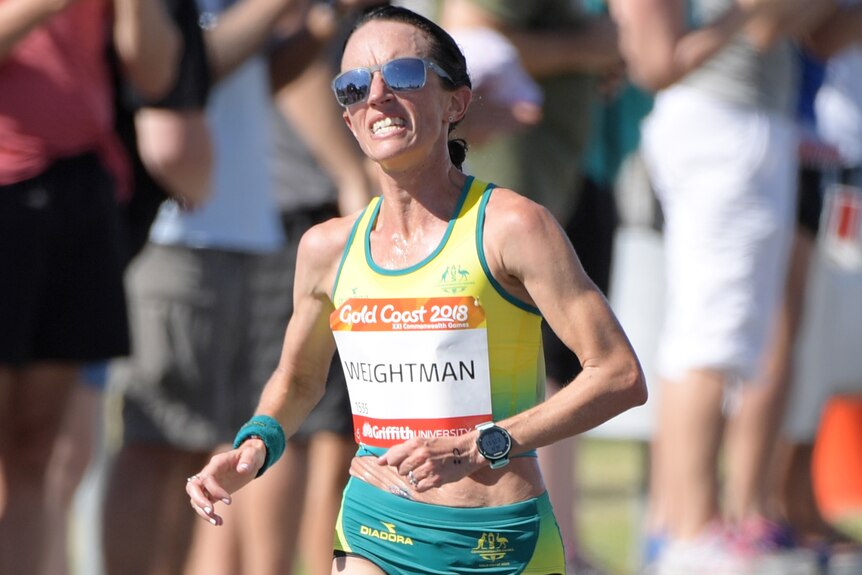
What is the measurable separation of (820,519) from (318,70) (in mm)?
2786

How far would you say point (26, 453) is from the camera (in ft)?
15.0

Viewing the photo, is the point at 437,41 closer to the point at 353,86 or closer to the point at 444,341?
the point at 353,86

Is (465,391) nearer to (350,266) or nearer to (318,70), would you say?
(350,266)

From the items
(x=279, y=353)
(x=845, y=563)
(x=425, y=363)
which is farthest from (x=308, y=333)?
(x=845, y=563)

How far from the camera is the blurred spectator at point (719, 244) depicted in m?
5.62

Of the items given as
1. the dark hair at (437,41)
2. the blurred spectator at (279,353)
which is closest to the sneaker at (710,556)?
the blurred spectator at (279,353)

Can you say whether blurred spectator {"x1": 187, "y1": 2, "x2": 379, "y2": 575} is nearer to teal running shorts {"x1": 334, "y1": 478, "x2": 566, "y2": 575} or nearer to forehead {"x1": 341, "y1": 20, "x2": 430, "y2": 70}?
teal running shorts {"x1": 334, "y1": 478, "x2": 566, "y2": 575}

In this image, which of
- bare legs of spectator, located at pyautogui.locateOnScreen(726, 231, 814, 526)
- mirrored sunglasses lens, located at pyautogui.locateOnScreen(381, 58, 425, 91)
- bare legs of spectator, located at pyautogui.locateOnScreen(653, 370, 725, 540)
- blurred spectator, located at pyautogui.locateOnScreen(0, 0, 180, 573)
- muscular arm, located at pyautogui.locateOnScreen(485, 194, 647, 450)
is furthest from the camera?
bare legs of spectator, located at pyautogui.locateOnScreen(726, 231, 814, 526)

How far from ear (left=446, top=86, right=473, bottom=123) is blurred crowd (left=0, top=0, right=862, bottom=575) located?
3.17ft

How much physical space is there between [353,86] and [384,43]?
0.32ft

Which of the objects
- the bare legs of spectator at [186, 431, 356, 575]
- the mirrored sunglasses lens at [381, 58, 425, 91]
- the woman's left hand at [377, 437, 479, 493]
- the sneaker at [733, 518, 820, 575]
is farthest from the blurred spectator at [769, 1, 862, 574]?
the woman's left hand at [377, 437, 479, 493]

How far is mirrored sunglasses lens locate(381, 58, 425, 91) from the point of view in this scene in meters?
3.20

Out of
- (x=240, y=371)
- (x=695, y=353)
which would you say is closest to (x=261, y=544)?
(x=240, y=371)

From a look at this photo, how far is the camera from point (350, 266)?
3.38 m
